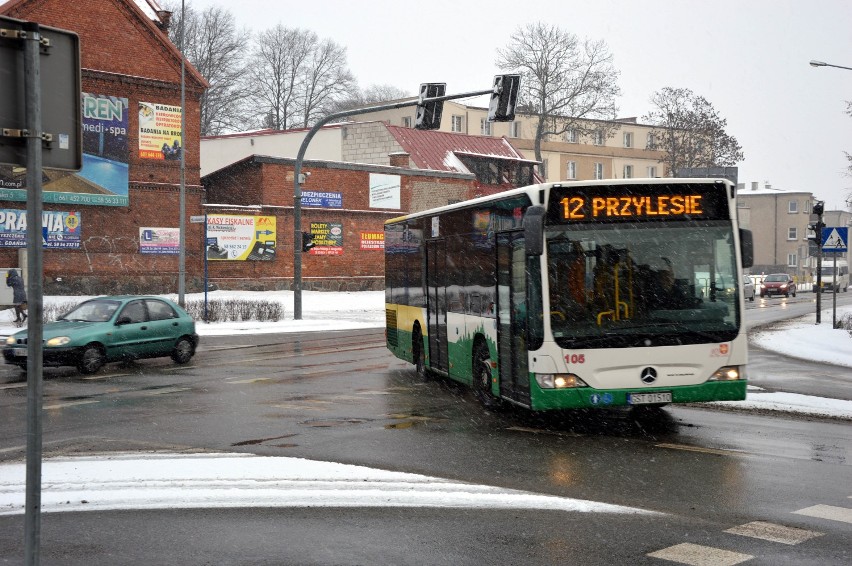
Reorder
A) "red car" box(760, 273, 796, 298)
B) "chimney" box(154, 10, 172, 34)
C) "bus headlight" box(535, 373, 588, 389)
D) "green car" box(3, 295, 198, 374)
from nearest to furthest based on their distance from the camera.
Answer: "bus headlight" box(535, 373, 588, 389), "green car" box(3, 295, 198, 374), "chimney" box(154, 10, 172, 34), "red car" box(760, 273, 796, 298)

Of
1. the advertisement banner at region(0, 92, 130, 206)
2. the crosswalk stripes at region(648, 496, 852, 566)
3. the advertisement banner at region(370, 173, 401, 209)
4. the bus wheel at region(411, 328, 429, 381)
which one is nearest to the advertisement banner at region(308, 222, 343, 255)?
the advertisement banner at region(370, 173, 401, 209)

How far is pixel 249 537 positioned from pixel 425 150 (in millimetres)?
55868

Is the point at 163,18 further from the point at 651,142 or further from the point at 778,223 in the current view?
the point at 778,223

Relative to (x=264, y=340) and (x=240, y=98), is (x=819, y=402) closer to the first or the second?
(x=264, y=340)

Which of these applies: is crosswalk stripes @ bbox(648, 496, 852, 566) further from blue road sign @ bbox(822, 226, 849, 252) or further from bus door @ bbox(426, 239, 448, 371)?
blue road sign @ bbox(822, 226, 849, 252)

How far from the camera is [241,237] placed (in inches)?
1866

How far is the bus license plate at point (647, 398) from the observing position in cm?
1129

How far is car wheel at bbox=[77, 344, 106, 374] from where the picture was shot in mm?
18312

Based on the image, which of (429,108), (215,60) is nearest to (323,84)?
(215,60)

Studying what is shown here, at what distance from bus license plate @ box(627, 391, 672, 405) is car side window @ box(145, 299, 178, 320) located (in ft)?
37.7

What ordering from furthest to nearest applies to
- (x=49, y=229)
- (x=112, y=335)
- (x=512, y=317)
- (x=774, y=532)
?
(x=49, y=229)
(x=112, y=335)
(x=512, y=317)
(x=774, y=532)

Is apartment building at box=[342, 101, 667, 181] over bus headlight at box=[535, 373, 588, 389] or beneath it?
over

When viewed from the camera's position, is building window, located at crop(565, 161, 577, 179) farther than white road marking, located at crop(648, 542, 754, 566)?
Yes

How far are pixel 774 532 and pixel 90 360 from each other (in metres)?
14.1
